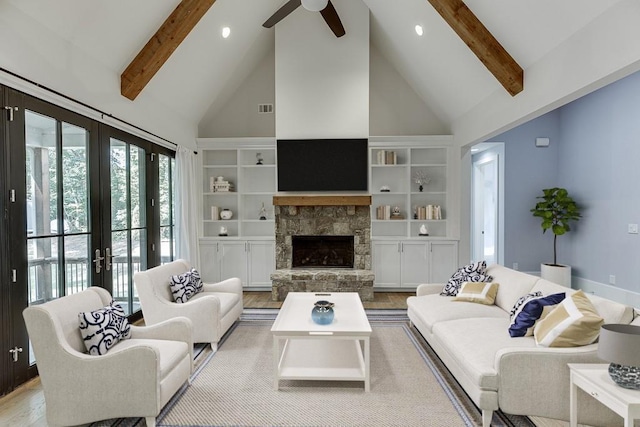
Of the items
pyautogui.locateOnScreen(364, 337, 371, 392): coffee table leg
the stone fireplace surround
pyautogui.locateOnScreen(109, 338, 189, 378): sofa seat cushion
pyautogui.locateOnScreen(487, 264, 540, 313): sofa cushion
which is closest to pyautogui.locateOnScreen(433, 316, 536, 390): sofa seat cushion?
pyautogui.locateOnScreen(487, 264, 540, 313): sofa cushion

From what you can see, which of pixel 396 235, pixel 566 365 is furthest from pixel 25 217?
pixel 396 235

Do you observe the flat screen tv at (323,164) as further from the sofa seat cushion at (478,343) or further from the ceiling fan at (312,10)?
→ the sofa seat cushion at (478,343)

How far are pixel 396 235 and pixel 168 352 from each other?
485cm

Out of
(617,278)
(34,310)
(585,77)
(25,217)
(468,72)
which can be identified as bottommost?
(617,278)

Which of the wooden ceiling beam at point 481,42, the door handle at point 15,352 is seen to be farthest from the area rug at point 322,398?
the wooden ceiling beam at point 481,42

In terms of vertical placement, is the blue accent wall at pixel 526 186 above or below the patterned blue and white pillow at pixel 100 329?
above

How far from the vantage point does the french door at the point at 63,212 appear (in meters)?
2.84

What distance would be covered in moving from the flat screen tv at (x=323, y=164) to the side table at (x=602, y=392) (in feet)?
13.7

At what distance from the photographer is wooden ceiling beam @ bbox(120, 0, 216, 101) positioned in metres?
4.11

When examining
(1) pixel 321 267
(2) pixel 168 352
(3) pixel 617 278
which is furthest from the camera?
(1) pixel 321 267

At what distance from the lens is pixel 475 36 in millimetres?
3914

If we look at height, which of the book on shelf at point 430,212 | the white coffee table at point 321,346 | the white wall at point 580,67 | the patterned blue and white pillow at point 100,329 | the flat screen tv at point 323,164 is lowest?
the white coffee table at point 321,346

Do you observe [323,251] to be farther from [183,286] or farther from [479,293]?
[479,293]

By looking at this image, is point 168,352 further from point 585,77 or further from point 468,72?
point 468,72
